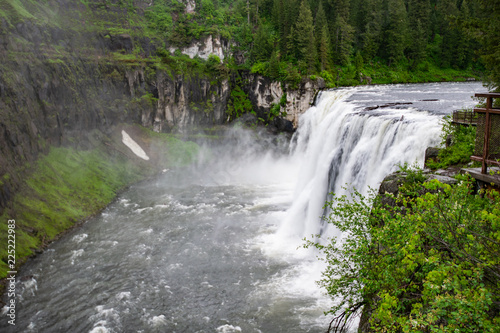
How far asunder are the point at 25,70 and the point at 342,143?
3525 cm

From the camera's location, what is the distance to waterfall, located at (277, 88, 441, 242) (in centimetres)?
2367

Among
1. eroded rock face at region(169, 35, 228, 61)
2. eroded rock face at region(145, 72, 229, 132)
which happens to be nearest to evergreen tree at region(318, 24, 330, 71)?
eroded rock face at region(145, 72, 229, 132)

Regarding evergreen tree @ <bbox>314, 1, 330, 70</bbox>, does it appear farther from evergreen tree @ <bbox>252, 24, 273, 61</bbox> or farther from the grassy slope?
the grassy slope

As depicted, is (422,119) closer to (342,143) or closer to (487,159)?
(342,143)

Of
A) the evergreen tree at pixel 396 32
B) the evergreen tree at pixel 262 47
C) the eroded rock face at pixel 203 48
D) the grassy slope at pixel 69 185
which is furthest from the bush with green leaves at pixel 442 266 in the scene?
the evergreen tree at pixel 396 32

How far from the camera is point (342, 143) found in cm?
3281

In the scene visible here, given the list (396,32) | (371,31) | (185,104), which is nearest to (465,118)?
(185,104)

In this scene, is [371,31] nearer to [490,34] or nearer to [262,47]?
[262,47]

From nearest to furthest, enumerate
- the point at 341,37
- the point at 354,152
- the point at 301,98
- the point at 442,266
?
the point at 442,266
the point at 354,152
the point at 301,98
the point at 341,37

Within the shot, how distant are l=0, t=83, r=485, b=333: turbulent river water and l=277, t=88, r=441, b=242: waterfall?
0.10 m

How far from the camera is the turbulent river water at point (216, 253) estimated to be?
20953 mm

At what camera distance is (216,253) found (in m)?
28.4

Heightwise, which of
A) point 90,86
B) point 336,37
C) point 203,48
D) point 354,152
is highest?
point 336,37

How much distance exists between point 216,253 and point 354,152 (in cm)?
1403
